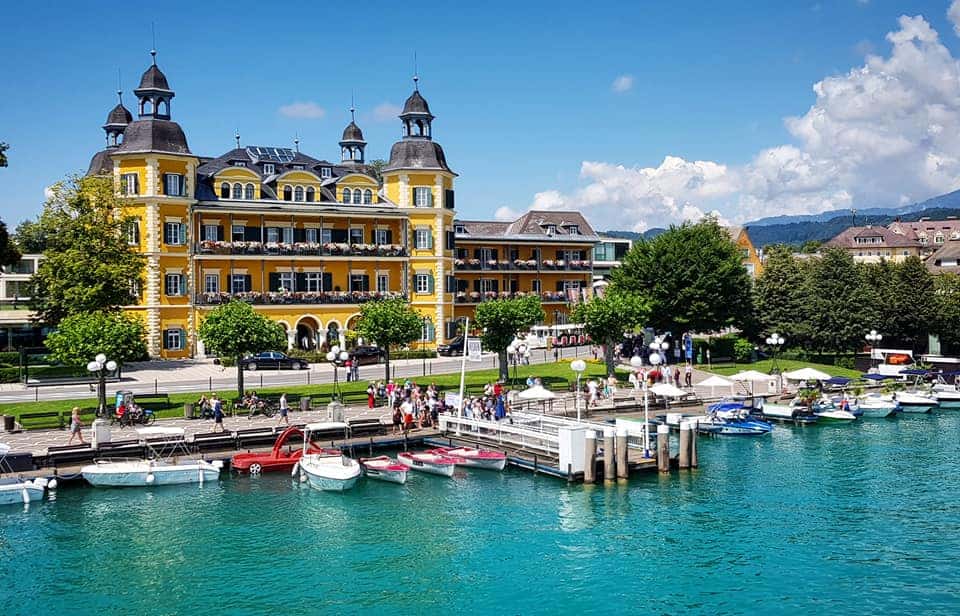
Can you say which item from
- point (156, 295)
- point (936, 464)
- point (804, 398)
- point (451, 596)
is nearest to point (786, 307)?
point (804, 398)

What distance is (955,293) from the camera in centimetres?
8762

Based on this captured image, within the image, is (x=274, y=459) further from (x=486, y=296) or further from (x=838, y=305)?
(x=838, y=305)

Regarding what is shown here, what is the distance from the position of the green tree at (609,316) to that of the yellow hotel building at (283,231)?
2169 centimetres

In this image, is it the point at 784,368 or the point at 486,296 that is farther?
the point at 486,296

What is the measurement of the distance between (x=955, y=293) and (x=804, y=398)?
3933 cm

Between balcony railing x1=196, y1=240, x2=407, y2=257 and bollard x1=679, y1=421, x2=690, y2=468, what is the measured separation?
42503mm

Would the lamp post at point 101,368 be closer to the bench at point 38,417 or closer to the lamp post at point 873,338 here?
the bench at point 38,417

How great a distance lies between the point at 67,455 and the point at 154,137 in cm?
3859

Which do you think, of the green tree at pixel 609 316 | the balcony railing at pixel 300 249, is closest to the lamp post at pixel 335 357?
the green tree at pixel 609 316

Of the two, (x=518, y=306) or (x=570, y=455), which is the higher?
(x=518, y=306)

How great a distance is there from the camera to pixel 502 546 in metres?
31.7

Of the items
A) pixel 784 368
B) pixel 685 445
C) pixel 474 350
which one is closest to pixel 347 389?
pixel 474 350

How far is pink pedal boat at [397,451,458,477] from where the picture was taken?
134 feet

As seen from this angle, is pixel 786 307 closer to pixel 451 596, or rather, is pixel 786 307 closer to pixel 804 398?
pixel 804 398
